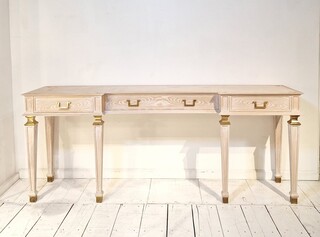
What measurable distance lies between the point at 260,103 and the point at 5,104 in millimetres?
1891

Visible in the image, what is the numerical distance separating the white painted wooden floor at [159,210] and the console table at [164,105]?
0.44ft

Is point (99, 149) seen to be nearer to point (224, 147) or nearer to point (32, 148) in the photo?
point (32, 148)

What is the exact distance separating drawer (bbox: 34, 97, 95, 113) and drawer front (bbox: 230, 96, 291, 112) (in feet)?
3.10

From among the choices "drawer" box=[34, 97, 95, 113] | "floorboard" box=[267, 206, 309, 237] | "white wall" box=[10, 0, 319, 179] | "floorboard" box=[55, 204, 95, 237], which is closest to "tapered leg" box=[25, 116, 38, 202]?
"drawer" box=[34, 97, 95, 113]

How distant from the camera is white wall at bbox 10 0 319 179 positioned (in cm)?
354

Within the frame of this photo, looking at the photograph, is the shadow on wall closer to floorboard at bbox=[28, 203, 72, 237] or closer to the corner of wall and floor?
the corner of wall and floor

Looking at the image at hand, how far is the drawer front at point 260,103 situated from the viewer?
10.0ft

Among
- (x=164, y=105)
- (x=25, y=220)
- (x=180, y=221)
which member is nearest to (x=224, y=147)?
(x=164, y=105)

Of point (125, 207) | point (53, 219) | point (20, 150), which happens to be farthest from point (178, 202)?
point (20, 150)

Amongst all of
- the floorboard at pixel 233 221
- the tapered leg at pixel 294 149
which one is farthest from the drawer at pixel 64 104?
the tapered leg at pixel 294 149

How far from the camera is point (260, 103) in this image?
3.06 m

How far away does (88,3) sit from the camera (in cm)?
356

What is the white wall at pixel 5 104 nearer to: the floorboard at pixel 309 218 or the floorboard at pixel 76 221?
the floorboard at pixel 76 221

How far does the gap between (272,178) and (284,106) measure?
0.85 metres
